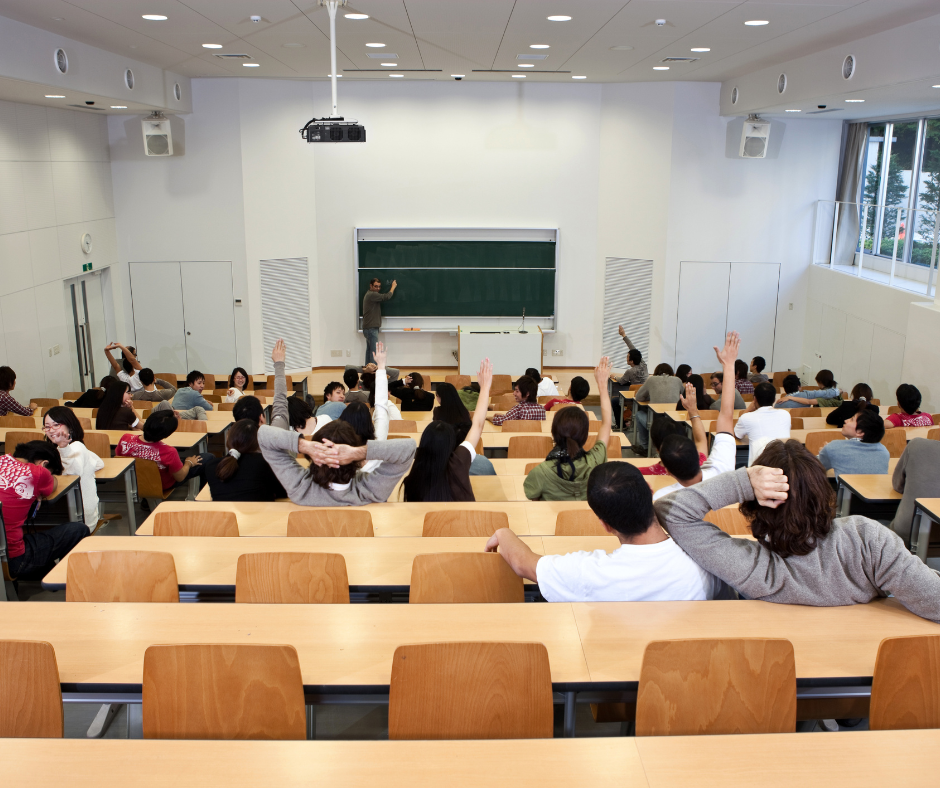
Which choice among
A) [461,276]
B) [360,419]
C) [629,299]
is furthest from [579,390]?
[461,276]

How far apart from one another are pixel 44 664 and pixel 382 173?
35.3ft

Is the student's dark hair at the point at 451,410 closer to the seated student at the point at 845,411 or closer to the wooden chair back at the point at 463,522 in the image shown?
the wooden chair back at the point at 463,522

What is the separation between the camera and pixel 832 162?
12.2m

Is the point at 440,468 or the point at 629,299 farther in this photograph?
the point at 629,299

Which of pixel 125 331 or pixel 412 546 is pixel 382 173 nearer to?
pixel 125 331

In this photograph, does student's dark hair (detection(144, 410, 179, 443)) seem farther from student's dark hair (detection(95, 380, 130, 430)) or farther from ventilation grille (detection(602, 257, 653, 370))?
ventilation grille (detection(602, 257, 653, 370))

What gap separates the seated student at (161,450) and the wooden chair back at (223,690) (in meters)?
3.82

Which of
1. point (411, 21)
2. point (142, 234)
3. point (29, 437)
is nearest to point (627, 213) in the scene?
point (411, 21)

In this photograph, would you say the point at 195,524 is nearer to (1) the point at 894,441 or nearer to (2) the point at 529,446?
(2) the point at 529,446

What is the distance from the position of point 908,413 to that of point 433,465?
485cm

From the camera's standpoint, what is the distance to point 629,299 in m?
12.5

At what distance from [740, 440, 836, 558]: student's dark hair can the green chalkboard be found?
33.0 feet

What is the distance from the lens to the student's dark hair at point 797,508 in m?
2.64

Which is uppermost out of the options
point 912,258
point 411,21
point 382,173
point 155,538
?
point 411,21
